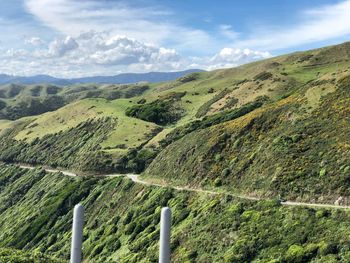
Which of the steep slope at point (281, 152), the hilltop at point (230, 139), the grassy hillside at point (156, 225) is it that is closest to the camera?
the grassy hillside at point (156, 225)

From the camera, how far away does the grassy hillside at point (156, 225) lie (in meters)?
44.2

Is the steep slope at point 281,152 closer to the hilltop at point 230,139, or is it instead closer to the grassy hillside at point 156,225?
the hilltop at point 230,139

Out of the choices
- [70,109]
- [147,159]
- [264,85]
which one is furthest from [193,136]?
[70,109]

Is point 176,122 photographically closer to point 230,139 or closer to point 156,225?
point 230,139

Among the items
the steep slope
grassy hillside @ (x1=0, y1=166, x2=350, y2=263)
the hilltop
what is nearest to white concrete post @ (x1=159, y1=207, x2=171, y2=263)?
grassy hillside @ (x1=0, y1=166, x2=350, y2=263)

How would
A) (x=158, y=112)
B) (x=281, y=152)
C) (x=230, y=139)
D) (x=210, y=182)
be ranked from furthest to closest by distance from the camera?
(x=158, y=112)
(x=230, y=139)
(x=210, y=182)
(x=281, y=152)

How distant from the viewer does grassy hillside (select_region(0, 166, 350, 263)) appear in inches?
1740

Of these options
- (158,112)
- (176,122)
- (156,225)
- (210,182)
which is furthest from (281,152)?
(158,112)

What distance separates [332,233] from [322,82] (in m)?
50.2

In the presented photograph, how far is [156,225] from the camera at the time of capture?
66438mm

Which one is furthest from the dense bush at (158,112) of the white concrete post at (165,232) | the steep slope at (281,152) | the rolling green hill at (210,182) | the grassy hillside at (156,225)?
the white concrete post at (165,232)

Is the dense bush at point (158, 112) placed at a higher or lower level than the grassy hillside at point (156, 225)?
higher

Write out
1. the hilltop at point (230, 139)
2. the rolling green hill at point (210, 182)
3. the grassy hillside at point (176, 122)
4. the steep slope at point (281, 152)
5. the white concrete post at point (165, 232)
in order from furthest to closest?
the grassy hillside at point (176, 122), the hilltop at point (230, 139), the steep slope at point (281, 152), the rolling green hill at point (210, 182), the white concrete post at point (165, 232)

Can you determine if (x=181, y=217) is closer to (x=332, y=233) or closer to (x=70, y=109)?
(x=332, y=233)
